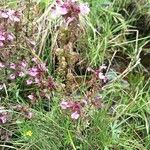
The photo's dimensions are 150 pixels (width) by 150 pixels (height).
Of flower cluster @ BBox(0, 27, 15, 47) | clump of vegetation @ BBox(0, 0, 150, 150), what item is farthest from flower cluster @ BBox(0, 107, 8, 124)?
flower cluster @ BBox(0, 27, 15, 47)

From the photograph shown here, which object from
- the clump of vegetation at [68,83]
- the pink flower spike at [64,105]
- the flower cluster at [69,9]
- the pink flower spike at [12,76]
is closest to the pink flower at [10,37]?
the clump of vegetation at [68,83]

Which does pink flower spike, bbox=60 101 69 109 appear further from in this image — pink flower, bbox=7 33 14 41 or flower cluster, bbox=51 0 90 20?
pink flower, bbox=7 33 14 41

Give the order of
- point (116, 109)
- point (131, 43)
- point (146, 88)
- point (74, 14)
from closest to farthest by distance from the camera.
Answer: point (74, 14)
point (116, 109)
point (146, 88)
point (131, 43)

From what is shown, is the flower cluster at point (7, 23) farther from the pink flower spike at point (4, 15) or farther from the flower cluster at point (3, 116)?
the flower cluster at point (3, 116)

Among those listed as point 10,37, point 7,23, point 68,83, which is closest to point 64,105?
point 68,83

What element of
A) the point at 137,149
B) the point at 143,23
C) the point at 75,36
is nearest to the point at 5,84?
the point at 75,36

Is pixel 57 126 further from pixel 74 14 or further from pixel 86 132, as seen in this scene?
pixel 74 14

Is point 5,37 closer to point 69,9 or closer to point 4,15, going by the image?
point 4,15

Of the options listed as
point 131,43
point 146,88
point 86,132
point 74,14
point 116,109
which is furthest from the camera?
point 131,43
